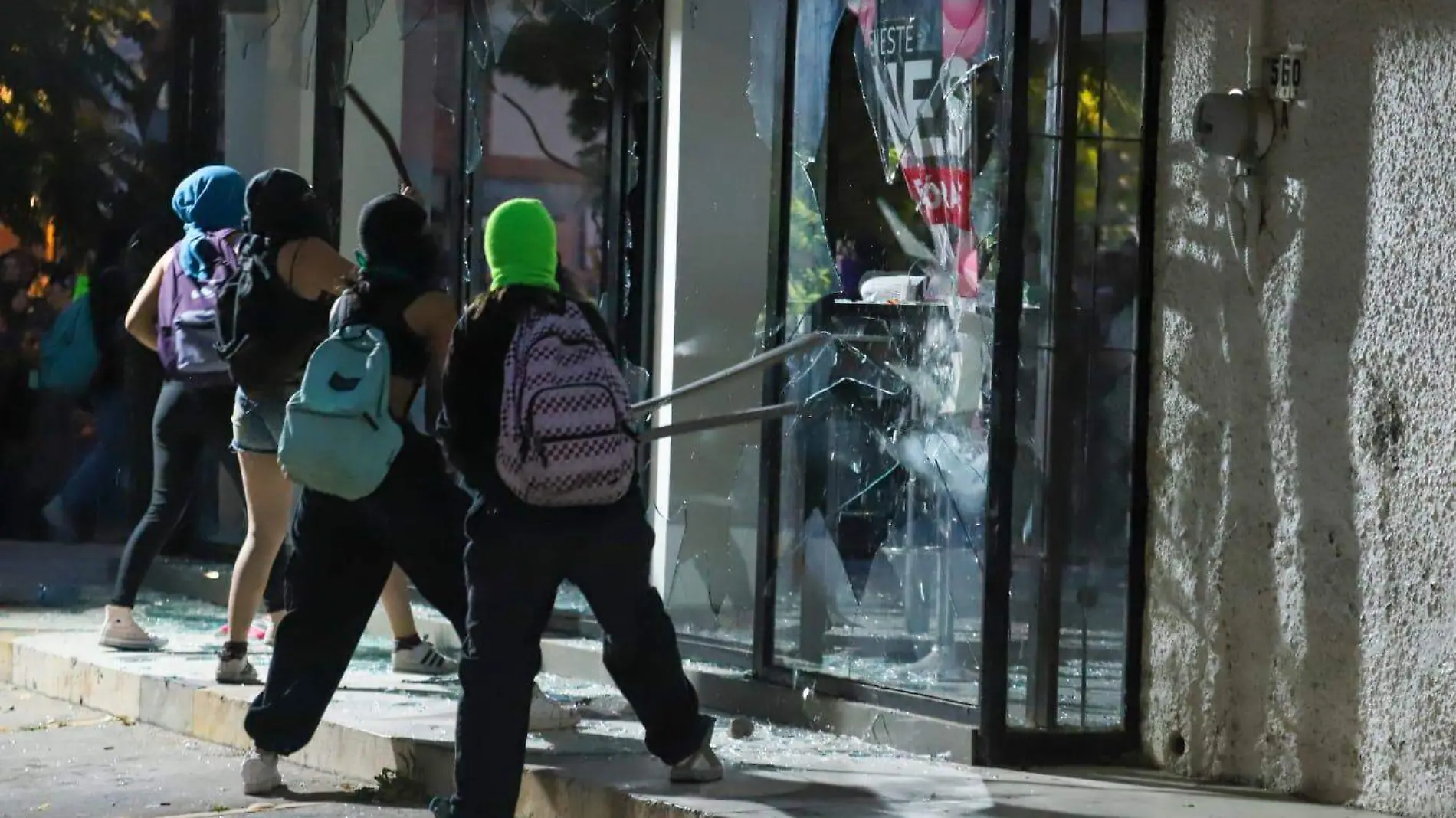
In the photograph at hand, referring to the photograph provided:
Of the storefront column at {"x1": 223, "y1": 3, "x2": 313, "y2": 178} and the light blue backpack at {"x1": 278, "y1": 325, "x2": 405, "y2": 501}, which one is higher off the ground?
the storefront column at {"x1": 223, "y1": 3, "x2": 313, "y2": 178}

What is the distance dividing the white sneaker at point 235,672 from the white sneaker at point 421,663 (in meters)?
0.55

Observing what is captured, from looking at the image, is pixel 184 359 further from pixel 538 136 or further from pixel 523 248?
pixel 523 248

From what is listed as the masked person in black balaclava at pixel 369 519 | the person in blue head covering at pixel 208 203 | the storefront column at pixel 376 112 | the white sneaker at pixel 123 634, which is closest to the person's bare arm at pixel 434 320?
the masked person in black balaclava at pixel 369 519

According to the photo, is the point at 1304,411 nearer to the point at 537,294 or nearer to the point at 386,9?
the point at 537,294

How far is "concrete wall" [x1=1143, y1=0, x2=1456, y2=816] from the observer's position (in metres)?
5.14

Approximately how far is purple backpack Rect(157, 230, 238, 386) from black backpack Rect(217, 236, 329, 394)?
0.71m

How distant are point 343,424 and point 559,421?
35.4 inches

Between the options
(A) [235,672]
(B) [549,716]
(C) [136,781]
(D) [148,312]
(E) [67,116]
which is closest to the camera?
(C) [136,781]

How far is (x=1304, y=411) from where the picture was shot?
217 inches

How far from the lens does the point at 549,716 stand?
6457 millimetres

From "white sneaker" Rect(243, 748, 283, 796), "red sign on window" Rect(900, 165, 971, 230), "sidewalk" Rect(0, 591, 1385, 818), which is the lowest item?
"white sneaker" Rect(243, 748, 283, 796)

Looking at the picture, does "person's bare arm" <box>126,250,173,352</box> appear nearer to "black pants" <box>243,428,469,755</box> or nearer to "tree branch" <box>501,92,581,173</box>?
"tree branch" <box>501,92,581,173</box>

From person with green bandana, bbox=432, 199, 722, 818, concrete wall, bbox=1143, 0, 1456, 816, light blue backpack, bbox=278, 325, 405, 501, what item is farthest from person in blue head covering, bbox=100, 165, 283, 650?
concrete wall, bbox=1143, 0, 1456, 816

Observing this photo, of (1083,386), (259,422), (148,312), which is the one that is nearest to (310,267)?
(259,422)
